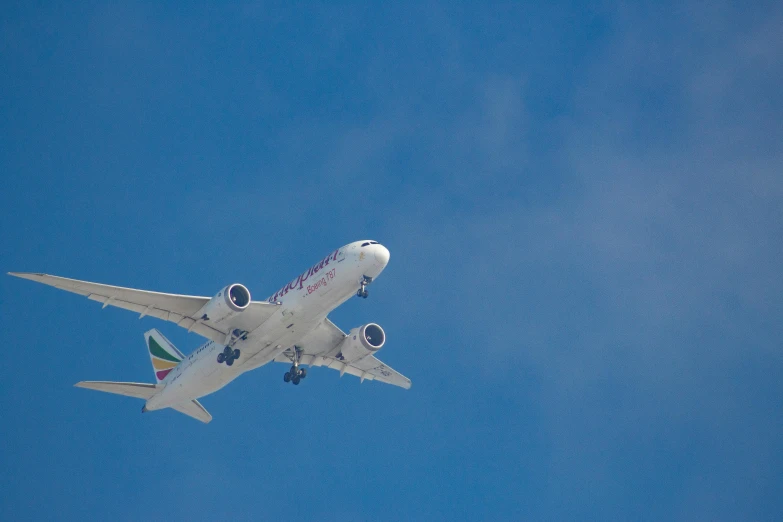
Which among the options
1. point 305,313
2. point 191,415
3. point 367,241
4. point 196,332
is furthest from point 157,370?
point 367,241

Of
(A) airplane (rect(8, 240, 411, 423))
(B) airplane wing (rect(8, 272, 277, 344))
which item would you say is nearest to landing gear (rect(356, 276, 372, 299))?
(A) airplane (rect(8, 240, 411, 423))

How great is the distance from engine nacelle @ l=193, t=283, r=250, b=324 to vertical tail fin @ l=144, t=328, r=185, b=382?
7971 mm

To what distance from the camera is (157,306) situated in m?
40.8

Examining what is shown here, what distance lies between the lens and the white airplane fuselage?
38719 millimetres

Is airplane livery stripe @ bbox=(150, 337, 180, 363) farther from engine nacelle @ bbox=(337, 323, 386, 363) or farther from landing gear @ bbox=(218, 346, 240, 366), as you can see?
engine nacelle @ bbox=(337, 323, 386, 363)

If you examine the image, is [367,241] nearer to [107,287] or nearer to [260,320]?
[260,320]

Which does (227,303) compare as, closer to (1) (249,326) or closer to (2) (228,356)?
(1) (249,326)

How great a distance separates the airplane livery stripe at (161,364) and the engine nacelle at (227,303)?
27.2ft

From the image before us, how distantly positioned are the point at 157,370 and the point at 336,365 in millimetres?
9718

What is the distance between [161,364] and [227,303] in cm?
1057

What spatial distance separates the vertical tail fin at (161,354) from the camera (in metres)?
47.3

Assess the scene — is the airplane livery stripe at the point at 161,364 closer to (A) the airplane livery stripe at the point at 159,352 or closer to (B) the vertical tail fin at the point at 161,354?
(B) the vertical tail fin at the point at 161,354

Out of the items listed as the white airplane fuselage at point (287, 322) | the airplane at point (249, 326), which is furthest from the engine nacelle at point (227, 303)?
the white airplane fuselage at point (287, 322)

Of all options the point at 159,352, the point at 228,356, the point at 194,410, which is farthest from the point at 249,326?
the point at 159,352
